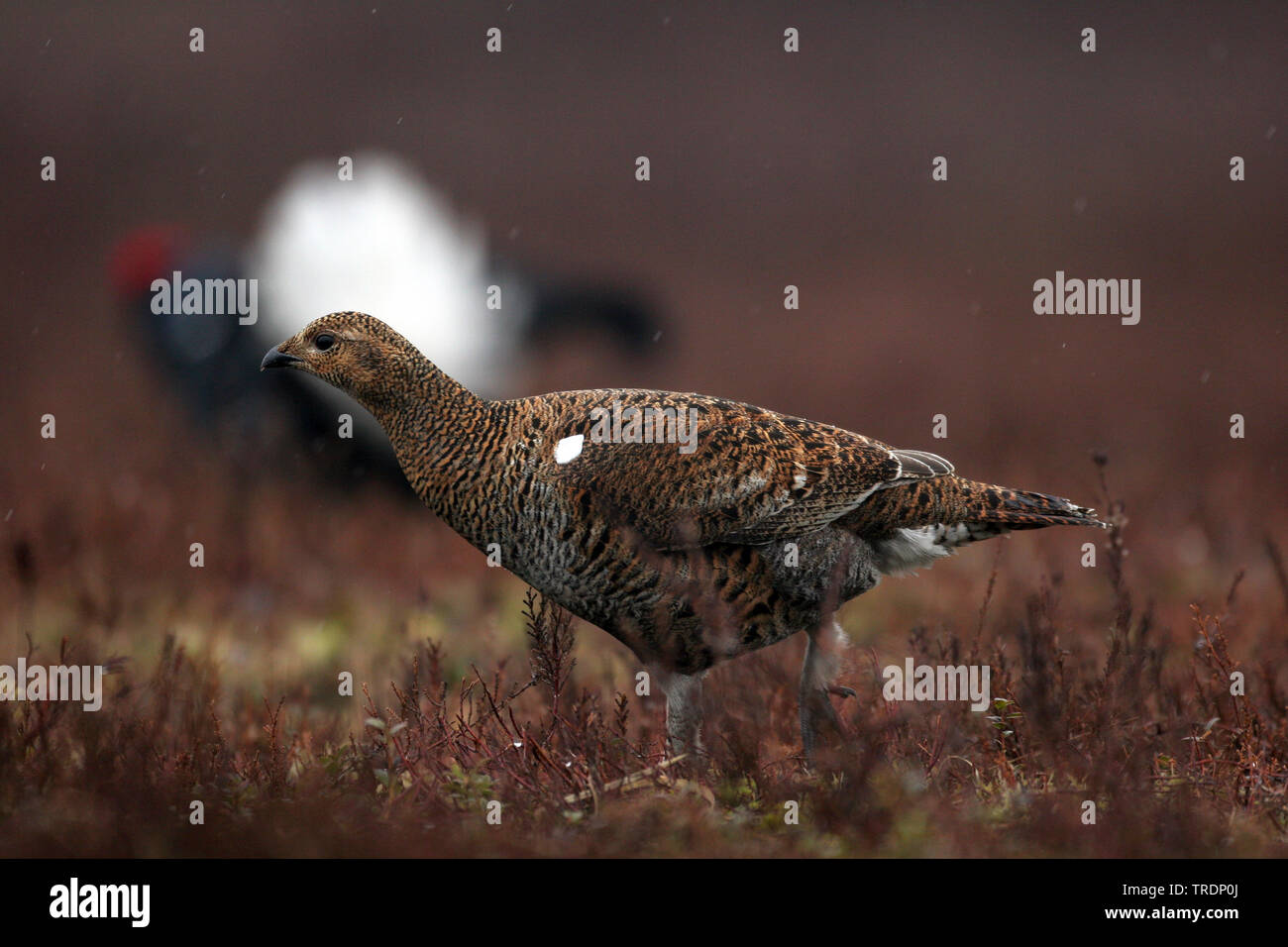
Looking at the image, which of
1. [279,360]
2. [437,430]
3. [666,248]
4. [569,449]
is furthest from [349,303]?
[569,449]

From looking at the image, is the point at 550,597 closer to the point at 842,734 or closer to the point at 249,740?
the point at 842,734

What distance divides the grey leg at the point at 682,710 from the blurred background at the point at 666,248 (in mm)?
2220

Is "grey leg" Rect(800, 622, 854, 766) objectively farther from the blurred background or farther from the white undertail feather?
the blurred background

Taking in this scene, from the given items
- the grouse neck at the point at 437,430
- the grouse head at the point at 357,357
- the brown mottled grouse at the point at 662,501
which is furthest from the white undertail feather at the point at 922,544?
the grouse head at the point at 357,357

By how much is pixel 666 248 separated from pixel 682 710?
10058mm

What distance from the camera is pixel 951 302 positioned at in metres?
12.3

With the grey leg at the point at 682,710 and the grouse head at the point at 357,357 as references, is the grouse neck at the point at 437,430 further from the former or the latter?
the grey leg at the point at 682,710

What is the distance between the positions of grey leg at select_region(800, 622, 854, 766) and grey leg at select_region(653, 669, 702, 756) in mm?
379

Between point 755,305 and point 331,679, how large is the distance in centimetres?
777

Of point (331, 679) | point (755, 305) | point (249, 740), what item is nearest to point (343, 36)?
point (755, 305)

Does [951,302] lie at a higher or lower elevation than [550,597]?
higher

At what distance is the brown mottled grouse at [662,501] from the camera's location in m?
3.78

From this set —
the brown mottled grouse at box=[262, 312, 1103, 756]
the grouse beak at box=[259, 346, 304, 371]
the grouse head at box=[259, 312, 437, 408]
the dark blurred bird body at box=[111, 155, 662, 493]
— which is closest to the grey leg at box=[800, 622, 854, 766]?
the brown mottled grouse at box=[262, 312, 1103, 756]

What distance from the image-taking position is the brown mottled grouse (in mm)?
3783
